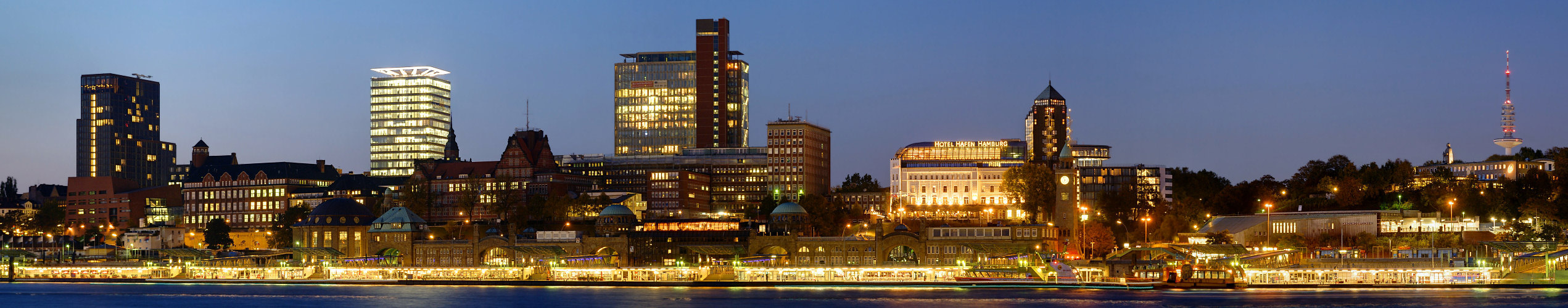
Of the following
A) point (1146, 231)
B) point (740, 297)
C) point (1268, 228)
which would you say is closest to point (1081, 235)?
point (1146, 231)

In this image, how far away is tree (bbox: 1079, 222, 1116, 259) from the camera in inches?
7185

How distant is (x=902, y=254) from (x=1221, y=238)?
3367 centimetres

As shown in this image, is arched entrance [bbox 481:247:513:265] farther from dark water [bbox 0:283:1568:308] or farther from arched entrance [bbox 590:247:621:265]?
dark water [bbox 0:283:1568:308]

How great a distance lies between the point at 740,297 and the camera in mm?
136125

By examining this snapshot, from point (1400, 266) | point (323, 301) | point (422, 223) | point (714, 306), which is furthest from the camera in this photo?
point (422, 223)

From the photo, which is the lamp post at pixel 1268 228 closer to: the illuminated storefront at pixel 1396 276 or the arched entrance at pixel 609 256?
the illuminated storefront at pixel 1396 276

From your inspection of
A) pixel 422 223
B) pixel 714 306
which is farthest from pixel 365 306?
pixel 422 223

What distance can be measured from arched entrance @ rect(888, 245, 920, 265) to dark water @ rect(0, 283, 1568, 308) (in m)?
19.3

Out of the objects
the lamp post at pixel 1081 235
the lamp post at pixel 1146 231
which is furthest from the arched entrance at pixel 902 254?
the lamp post at pixel 1146 231

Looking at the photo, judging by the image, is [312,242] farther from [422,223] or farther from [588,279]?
[588,279]

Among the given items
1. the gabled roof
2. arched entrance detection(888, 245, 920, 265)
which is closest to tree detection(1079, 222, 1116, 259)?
arched entrance detection(888, 245, 920, 265)

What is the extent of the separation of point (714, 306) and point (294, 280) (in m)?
62.8

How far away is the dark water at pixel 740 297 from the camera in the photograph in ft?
412

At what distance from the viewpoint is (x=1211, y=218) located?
19250 centimetres
